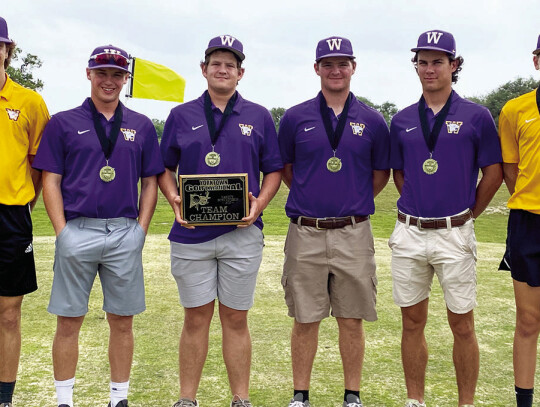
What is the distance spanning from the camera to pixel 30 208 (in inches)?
172

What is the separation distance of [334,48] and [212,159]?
118cm

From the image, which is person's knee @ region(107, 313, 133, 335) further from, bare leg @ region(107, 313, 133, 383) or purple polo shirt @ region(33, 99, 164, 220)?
purple polo shirt @ region(33, 99, 164, 220)

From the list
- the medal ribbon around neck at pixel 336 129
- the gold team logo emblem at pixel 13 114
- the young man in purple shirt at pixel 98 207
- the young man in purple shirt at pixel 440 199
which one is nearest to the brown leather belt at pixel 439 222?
the young man in purple shirt at pixel 440 199

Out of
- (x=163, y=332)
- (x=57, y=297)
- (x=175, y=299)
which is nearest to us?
(x=57, y=297)

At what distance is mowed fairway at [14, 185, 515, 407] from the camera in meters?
4.69

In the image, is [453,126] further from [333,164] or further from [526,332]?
[526,332]

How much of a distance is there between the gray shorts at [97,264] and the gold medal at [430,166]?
2012mm

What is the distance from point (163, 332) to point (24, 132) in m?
2.85

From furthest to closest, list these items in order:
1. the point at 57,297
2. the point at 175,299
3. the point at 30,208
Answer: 1. the point at 175,299
2. the point at 30,208
3. the point at 57,297

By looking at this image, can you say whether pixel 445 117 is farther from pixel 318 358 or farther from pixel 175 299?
pixel 175 299

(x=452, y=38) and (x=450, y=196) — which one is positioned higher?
(x=452, y=38)

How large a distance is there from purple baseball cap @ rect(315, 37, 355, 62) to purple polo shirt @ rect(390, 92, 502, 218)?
2.39 feet

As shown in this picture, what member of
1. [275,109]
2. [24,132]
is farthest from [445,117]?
[275,109]

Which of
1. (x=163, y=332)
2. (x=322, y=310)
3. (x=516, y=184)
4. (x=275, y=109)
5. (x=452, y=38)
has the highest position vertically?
(x=275, y=109)
